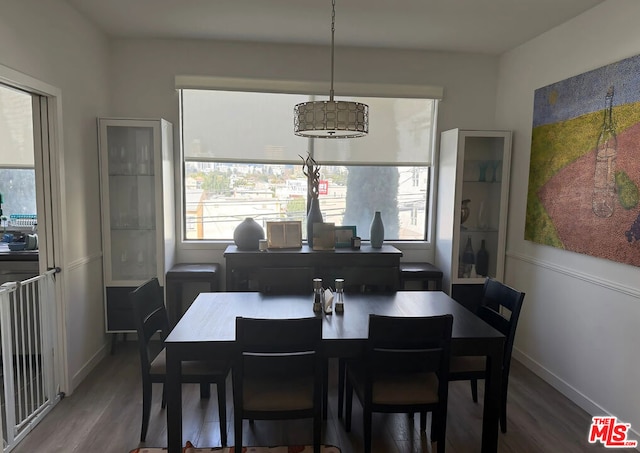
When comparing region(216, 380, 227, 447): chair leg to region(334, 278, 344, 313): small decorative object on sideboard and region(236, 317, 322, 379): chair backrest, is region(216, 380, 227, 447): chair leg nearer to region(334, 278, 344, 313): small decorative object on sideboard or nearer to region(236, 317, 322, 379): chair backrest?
region(236, 317, 322, 379): chair backrest

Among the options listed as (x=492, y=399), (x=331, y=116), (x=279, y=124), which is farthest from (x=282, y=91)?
(x=492, y=399)

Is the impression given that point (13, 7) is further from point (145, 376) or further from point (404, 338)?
point (404, 338)

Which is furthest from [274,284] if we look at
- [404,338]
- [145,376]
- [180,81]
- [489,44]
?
[489,44]

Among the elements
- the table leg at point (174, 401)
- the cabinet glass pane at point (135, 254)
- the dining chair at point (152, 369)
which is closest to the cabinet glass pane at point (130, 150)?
the cabinet glass pane at point (135, 254)

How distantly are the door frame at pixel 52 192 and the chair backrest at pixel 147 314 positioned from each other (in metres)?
0.73

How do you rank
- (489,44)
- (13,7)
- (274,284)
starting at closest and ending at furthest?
(13,7) → (274,284) → (489,44)

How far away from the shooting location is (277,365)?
195 cm

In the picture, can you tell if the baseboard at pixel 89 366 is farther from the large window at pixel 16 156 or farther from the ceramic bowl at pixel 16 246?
the large window at pixel 16 156

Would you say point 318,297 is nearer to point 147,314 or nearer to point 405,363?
point 405,363

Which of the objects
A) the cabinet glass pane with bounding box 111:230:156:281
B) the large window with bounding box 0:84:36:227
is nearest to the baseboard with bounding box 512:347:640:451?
the cabinet glass pane with bounding box 111:230:156:281

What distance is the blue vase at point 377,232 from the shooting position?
3.82 m

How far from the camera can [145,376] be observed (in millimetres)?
2385

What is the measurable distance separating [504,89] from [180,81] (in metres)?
2.91

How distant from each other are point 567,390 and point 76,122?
3990 mm
